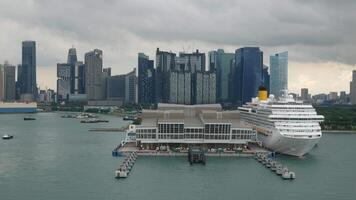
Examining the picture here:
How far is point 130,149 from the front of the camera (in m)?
46.8

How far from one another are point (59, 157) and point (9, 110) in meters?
121

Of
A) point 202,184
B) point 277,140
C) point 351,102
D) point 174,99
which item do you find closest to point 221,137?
point 277,140

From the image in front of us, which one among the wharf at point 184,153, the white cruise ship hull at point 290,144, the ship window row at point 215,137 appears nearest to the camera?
the white cruise ship hull at point 290,144

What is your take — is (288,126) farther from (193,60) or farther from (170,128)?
(193,60)

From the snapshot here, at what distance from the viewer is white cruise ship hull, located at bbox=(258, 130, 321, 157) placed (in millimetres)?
42938

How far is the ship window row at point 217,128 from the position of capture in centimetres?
4788

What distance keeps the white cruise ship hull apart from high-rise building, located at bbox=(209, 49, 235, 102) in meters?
116

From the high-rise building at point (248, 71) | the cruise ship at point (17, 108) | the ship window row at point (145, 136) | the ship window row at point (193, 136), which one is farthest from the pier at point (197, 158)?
the cruise ship at point (17, 108)

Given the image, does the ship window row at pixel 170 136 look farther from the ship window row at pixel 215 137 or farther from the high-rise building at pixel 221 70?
the high-rise building at pixel 221 70

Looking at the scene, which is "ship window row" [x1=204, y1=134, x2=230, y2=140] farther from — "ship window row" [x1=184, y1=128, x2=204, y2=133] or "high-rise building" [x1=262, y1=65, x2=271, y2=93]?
"high-rise building" [x1=262, y1=65, x2=271, y2=93]

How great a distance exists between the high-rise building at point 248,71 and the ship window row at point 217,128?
95.9 metres

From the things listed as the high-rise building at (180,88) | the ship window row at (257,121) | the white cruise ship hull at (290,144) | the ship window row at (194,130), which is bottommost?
the white cruise ship hull at (290,144)

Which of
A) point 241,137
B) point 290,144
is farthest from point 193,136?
point 290,144

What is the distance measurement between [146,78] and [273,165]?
13859 cm
